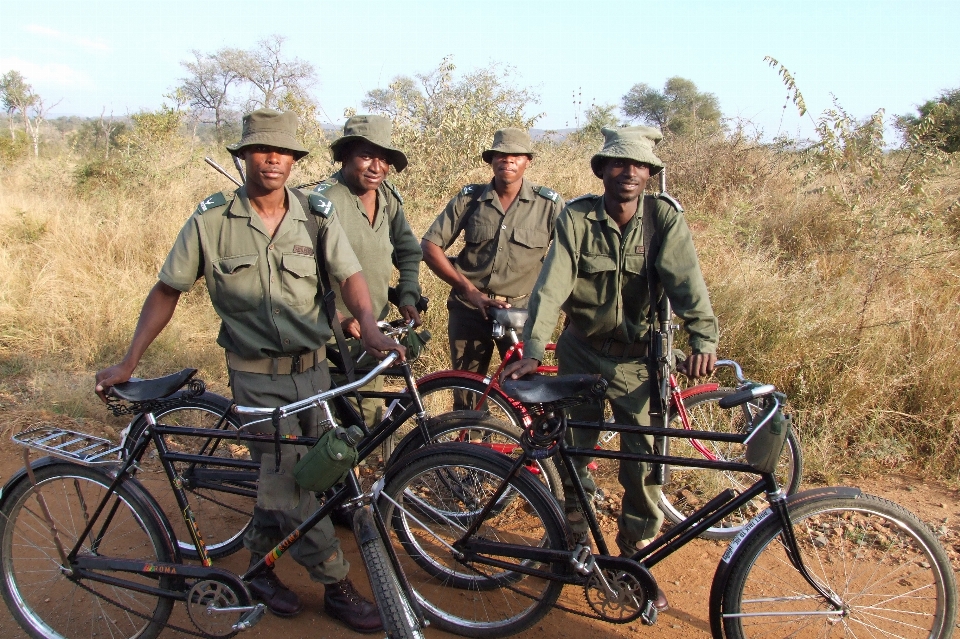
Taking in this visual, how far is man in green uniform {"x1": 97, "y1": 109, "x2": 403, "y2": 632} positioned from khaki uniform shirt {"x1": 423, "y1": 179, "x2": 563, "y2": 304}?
1435mm

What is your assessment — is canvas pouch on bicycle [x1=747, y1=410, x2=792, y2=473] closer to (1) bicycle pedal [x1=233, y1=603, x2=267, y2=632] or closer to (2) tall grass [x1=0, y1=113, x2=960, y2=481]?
(1) bicycle pedal [x1=233, y1=603, x2=267, y2=632]

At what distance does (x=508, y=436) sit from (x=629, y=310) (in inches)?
31.3

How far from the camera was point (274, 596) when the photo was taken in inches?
117

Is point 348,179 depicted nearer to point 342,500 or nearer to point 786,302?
point 342,500

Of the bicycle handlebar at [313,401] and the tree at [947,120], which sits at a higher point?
the tree at [947,120]

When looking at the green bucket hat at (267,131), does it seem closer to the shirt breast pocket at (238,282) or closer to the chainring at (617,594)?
the shirt breast pocket at (238,282)

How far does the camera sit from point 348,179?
388 cm

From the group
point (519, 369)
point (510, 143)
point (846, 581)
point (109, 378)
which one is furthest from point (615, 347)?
point (109, 378)

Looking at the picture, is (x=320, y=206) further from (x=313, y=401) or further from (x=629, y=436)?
(x=629, y=436)

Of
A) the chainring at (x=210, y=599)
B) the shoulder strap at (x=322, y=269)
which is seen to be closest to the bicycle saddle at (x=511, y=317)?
the shoulder strap at (x=322, y=269)

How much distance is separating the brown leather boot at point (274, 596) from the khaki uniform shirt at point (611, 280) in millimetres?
1513

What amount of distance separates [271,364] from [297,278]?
388 mm

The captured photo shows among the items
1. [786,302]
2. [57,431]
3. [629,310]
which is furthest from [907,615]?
[57,431]

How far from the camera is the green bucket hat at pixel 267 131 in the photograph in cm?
281
